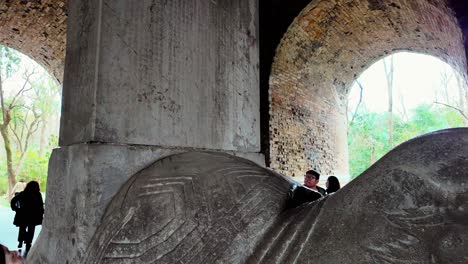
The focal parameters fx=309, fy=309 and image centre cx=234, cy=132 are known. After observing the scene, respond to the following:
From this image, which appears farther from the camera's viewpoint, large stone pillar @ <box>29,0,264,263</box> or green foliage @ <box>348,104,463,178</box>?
green foliage @ <box>348,104,463,178</box>

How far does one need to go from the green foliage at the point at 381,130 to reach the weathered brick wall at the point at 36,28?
1634 cm

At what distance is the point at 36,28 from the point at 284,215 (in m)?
7.41

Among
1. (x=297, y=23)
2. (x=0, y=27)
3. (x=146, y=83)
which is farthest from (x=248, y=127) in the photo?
(x=0, y=27)

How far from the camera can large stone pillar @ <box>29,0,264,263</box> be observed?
130 cm

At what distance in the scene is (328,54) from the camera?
21.0 feet

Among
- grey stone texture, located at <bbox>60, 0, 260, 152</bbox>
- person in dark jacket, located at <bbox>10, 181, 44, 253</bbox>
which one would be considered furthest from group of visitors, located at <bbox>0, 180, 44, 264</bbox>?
grey stone texture, located at <bbox>60, 0, 260, 152</bbox>

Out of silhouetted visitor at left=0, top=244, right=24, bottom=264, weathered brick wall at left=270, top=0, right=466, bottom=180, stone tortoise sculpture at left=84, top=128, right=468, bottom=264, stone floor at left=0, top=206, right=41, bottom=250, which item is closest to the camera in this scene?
stone tortoise sculpture at left=84, top=128, right=468, bottom=264

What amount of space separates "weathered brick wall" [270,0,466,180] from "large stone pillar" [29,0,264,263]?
12.9 ft

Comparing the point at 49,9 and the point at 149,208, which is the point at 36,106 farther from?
the point at 149,208

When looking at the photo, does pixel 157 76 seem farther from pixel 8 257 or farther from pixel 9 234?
pixel 9 234

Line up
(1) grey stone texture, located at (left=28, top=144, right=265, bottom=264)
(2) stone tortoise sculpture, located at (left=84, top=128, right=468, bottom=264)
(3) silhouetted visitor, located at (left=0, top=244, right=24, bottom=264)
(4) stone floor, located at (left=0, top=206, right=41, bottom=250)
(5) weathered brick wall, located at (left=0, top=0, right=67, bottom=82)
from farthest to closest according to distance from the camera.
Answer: (5) weathered brick wall, located at (left=0, top=0, right=67, bottom=82), (4) stone floor, located at (left=0, top=206, right=41, bottom=250), (3) silhouetted visitor, located at (left=0, top=244, right=24, bottom=264), (1) grey stone texture, located at (left=28, top=144, right=265, bottom=264), (2) stone tortoise sculpture, located at (left=84, top=128, right=468, bottom=264)

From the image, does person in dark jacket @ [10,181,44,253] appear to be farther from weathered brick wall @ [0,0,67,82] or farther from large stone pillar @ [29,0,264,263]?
large stone pillar @ [29,0,264,263]

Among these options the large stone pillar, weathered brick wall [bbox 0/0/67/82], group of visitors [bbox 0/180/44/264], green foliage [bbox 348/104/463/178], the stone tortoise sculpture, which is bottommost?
group of visitors [bbox 0/180/44/264]

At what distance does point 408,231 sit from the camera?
0.69 metres
